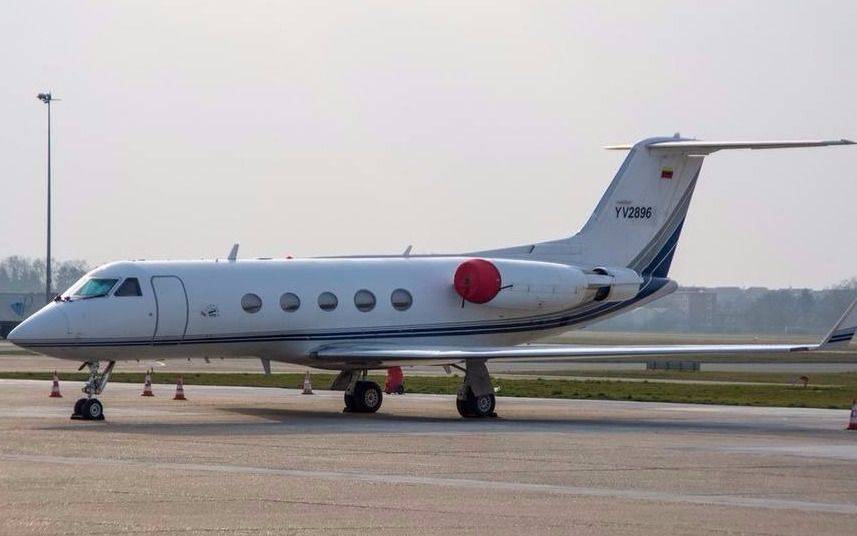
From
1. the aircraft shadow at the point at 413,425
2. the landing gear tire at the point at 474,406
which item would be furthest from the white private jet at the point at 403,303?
the aircraft shadow at the point at 413,425

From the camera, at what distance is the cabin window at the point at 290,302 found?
3003 cm

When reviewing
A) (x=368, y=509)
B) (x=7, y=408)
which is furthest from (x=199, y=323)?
(x=368, y=509)

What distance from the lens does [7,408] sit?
30141 mm

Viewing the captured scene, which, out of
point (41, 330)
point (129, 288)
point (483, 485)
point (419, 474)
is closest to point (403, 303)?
point (129, 288)

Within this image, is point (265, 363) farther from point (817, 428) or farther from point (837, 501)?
point (837, 501)

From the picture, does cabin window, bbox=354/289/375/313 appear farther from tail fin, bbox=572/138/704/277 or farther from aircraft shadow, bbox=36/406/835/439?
tail fin, bbox=572/138/704/277

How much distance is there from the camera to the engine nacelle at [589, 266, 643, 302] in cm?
3272

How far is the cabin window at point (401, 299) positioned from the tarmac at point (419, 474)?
2384 millimetres

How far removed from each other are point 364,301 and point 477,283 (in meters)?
2.31

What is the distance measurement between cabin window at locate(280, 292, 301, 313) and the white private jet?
27mm

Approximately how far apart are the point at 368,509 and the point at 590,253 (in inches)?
779

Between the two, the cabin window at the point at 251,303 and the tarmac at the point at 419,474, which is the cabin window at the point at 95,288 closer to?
the tarmac at the point at 419,474

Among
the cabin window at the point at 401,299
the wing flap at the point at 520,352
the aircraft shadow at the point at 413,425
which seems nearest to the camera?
the aircraft shadow at the point at 413,425

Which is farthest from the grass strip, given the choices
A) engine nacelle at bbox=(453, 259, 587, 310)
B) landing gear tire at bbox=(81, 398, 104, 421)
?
landing gear tire at bbox=(81, 398, 104, 421)
